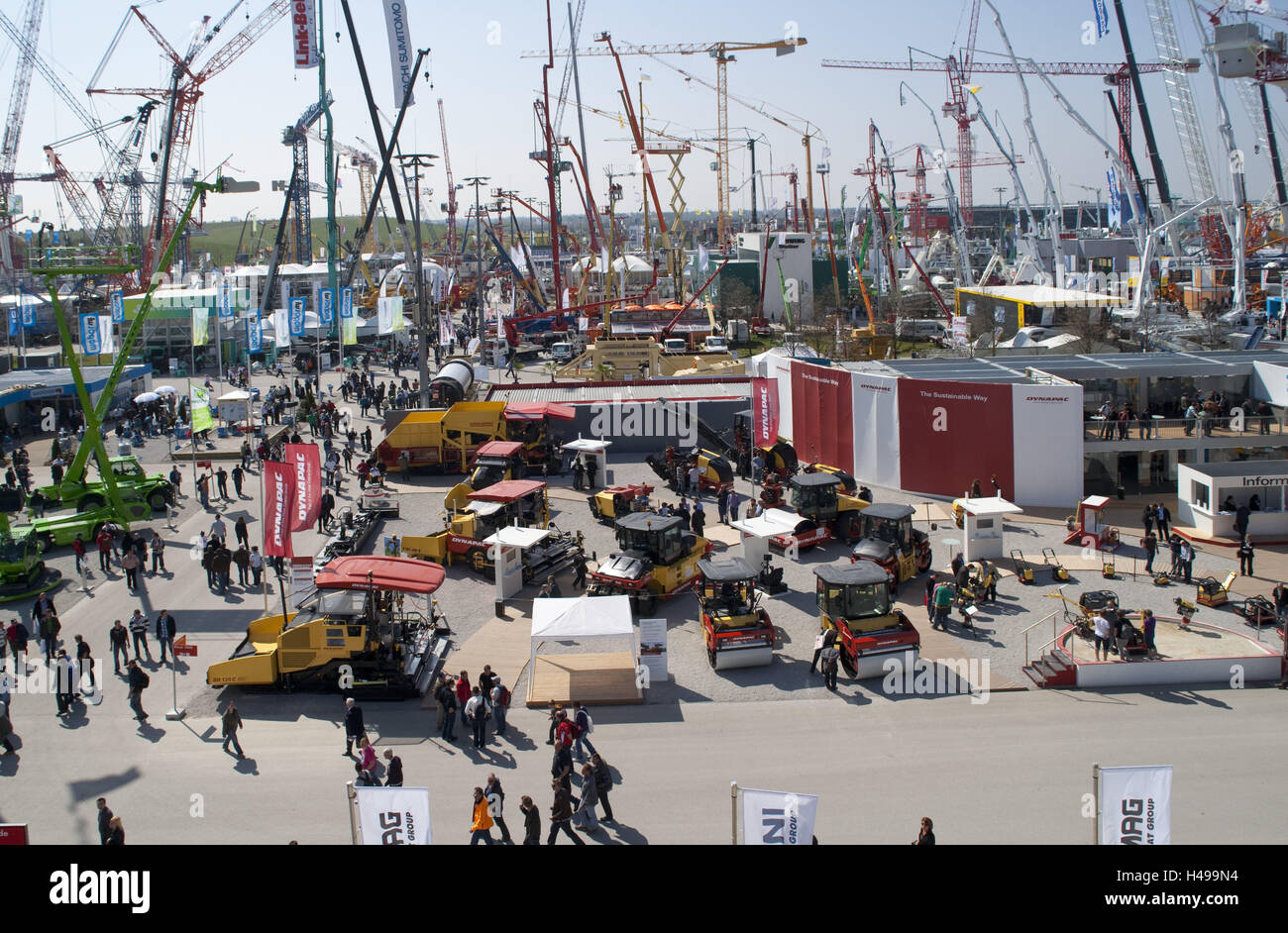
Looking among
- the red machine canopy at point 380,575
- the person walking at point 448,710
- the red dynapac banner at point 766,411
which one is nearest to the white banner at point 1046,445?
the red dynapac banner at point 766,411

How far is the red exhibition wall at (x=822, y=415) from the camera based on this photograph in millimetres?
30016

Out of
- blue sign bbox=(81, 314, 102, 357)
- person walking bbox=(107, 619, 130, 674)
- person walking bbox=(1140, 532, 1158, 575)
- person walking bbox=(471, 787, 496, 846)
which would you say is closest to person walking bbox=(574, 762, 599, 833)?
person walking bbox=(471, 787, 496, 846)

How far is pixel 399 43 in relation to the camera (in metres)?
31.9

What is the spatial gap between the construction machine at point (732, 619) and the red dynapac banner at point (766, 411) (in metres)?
10.3

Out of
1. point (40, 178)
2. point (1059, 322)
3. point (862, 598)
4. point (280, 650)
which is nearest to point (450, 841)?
point (280, 650)

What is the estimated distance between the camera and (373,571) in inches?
661

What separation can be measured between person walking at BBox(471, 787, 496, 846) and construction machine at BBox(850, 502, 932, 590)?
10.7 metres

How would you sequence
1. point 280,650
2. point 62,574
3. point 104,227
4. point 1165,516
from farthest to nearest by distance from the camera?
point 104,227 → point 1165,516 → point 62,574 → point 280,650

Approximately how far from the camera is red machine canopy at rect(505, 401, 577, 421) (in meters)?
32.0

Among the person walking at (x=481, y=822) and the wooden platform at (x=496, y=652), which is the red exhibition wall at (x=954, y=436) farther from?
the person walking at (x=481, y=822)

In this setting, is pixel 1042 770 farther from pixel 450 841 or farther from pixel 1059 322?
pixel 1059 322

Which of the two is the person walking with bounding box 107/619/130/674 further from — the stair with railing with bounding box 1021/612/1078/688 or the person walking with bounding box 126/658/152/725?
the stair with railing with bounding box 1021/612/1078/688

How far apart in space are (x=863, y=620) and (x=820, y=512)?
696 cm
